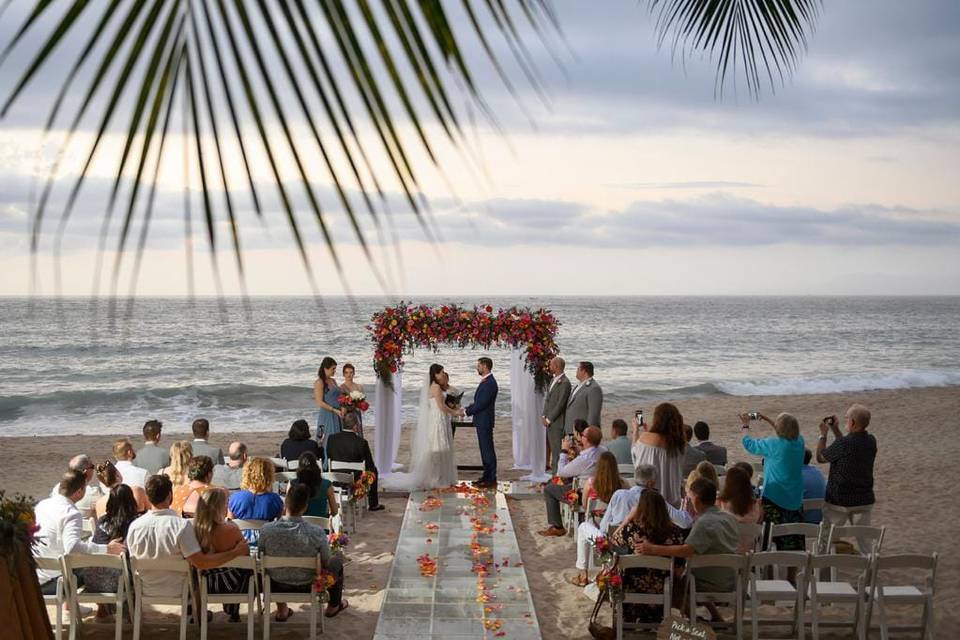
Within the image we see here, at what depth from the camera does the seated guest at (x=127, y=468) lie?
29.6ft

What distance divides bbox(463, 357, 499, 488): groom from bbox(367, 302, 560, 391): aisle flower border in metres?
0.75

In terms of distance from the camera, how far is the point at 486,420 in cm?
1315

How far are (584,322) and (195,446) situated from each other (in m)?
65.4

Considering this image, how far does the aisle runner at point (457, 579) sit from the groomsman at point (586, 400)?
1.47 metres

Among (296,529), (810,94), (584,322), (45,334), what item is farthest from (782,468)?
(584,322)

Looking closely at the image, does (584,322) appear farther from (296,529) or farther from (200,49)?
(200,49)

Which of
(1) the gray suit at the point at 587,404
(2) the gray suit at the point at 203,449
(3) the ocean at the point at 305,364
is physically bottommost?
(3) the ocean at the point at 305,364

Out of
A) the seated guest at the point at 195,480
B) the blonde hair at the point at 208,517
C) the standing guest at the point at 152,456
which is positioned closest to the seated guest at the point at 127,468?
the standing guest at the point at 152,456

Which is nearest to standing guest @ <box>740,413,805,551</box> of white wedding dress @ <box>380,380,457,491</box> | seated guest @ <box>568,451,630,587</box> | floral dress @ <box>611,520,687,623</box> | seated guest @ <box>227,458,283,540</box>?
seated guest @ <box>568,451,630,587</box>

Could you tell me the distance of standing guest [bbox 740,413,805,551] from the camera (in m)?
8.34

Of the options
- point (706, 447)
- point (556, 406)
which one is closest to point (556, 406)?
point (556, 406)

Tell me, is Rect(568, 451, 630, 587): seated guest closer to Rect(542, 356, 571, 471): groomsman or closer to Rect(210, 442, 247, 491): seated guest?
Rect(210, 442, 247, 491): seated guest

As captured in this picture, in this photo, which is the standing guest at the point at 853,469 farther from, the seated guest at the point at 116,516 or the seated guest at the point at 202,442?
the seated guest at the point at 202,442

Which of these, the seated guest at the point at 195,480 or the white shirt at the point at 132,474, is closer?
the seated guest at the point at 195,480
